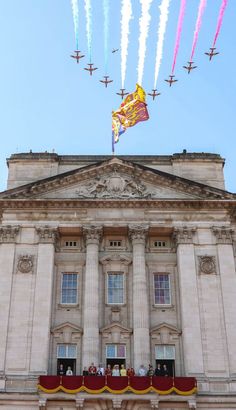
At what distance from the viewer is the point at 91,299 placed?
3741 centimetres

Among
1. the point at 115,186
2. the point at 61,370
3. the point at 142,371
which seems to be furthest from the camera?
the point at 115,186

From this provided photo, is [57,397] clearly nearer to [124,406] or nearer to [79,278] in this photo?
[124,406]

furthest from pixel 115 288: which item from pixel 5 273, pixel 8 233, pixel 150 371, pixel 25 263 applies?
pixel 8 233

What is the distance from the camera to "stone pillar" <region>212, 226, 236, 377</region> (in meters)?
35.9

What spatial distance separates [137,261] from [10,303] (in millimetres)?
9105

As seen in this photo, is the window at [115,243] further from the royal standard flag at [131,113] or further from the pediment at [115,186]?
the royal standard flag at [131,113]

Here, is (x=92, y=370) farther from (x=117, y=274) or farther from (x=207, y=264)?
(x=207, y=264)

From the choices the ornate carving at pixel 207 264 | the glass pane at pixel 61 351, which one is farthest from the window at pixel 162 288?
the glass pane at pixel 61 351

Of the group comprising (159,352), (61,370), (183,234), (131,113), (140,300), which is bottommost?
(61,370)

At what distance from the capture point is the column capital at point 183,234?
3972 cm

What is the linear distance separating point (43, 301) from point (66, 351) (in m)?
3.61

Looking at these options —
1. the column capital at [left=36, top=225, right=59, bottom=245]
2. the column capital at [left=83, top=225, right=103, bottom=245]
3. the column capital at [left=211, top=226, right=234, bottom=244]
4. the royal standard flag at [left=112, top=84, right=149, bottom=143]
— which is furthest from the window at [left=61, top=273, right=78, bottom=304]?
the royal standard flag at [left=112, top=84, right=149, bottom=143]

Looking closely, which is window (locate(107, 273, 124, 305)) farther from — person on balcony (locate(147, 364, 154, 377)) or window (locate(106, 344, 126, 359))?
person on balcony (locate(147, 364, 154, 377))

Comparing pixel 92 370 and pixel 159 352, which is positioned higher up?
pixel 159 352
